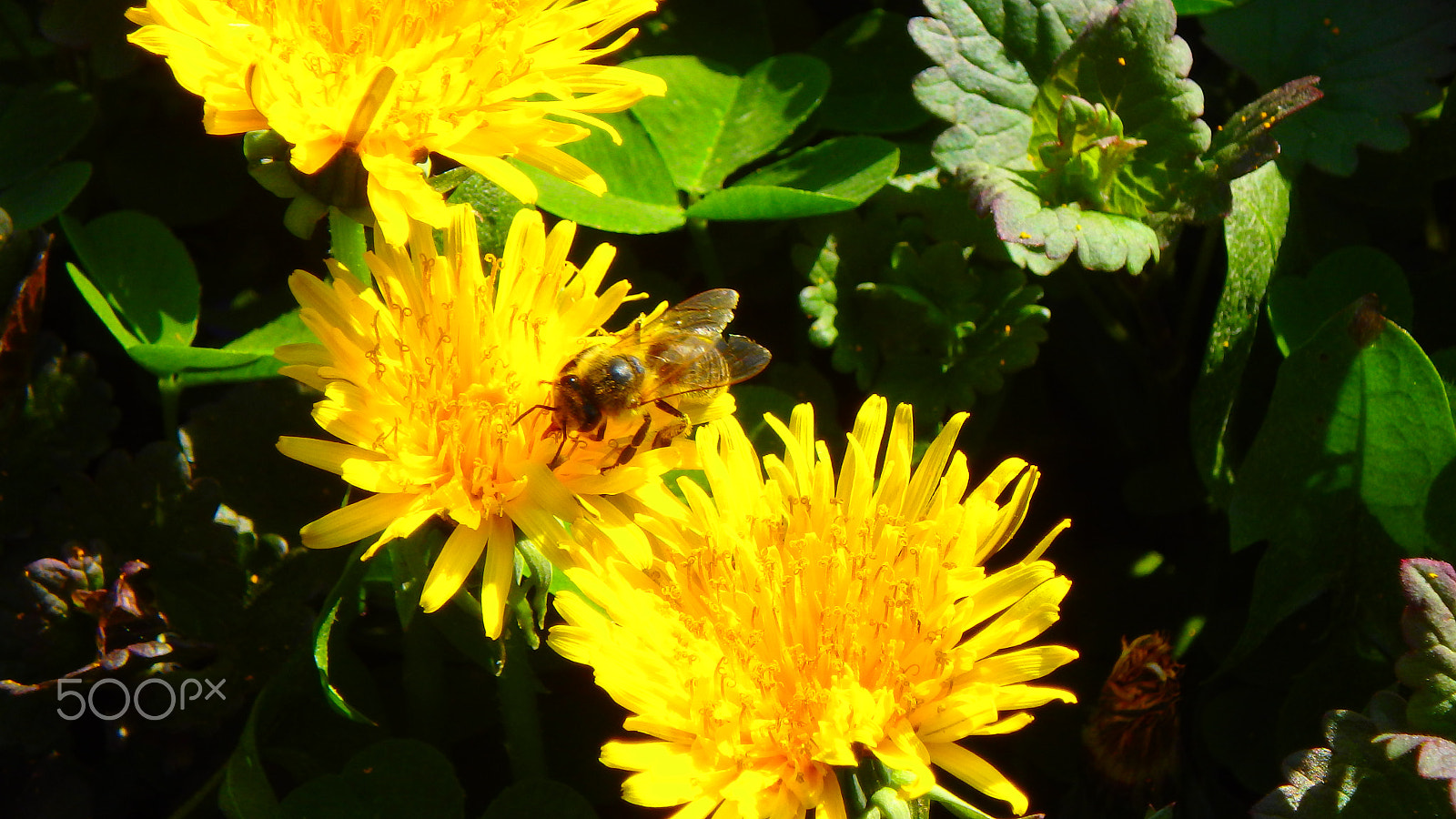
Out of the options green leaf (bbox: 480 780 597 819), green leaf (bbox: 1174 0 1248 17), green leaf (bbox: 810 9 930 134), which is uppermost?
green leaf (bbox: 1174 0 1248 17)

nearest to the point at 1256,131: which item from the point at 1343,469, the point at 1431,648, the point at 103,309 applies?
the point at 1343,469

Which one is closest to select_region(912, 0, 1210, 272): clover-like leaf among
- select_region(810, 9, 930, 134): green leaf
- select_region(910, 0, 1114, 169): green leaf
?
select_region(910, 0, 1114, 169): green leaf

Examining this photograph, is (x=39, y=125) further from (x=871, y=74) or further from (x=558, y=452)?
(x=871, y=74)

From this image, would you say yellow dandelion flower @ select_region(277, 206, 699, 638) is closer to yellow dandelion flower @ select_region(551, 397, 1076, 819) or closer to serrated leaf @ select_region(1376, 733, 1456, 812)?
yellow dandelion flower @ select_region(551, 397, 1076, 819)

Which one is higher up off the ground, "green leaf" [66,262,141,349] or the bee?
the bee

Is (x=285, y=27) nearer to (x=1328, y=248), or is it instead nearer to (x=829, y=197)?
(x=829, y=197)

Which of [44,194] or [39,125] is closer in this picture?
[44,194]
